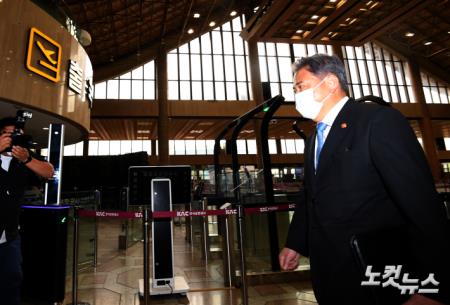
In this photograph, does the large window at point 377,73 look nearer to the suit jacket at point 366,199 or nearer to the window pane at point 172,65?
the window pane at point 172,65

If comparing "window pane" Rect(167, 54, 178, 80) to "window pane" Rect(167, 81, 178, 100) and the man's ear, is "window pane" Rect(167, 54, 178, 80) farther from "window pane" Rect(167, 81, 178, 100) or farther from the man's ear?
the man's ear

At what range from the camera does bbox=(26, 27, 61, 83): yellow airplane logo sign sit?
615cm

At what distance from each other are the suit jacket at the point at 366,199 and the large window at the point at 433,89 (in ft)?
108

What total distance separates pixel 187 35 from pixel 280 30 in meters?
10.1

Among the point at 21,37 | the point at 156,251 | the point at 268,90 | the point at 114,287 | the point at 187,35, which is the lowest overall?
the point at 114,287

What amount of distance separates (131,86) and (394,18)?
1777 cm

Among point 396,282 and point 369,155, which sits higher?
point 369,155

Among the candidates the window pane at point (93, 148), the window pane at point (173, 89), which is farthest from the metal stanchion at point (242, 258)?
the window pane at point (93, 148)

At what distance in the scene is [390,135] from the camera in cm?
112

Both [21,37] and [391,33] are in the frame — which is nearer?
[21,37]

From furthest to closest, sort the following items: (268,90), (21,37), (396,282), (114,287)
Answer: (268,90) → (21,37) → (114,287) → (396,282)

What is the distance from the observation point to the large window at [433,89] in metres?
27.8

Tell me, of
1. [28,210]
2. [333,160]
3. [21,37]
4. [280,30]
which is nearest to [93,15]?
[280,30]

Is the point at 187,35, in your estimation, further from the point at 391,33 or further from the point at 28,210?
the point at 28,210
